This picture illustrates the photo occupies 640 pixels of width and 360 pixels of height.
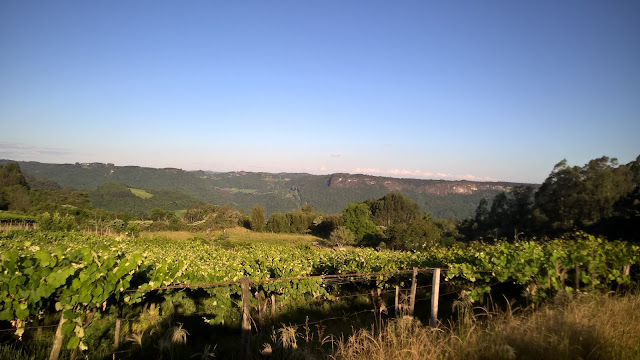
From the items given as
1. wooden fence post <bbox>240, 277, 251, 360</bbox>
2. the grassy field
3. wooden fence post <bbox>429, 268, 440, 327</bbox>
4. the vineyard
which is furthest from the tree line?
wooden fence post <bbox>240, 277, 251, 360</bbox>

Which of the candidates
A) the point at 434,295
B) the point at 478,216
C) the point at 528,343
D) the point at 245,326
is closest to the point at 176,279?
the point at 245,326

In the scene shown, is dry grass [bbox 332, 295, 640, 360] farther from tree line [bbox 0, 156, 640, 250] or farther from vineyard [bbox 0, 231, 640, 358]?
tree line [bbox 0, 156, 640, 250]

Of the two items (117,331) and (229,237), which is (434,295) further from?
(229,237)

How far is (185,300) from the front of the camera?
7.17m

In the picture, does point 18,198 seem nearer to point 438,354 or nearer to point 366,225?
point 366,225

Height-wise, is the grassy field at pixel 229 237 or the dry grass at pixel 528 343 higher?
the dry grass at pixel 528 343

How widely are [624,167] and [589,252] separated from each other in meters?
54.4

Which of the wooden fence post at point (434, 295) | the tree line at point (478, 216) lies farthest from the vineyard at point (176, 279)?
the tree line at point (478, 216)

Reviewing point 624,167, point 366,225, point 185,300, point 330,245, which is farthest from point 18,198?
point 624,167

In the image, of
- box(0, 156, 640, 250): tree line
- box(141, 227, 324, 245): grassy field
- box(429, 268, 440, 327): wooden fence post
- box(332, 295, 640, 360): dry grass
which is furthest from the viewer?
box(141, 227, 324, 245): grassy field

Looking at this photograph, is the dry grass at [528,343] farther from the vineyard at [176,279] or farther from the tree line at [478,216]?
the tree line at [478,216]

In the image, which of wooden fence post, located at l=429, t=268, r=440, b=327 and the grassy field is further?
the grassy field

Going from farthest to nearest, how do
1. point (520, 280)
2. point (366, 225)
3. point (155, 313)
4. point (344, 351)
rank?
point (366, 225) < point (155, 313) < point (520, 280) < point (344, 351)

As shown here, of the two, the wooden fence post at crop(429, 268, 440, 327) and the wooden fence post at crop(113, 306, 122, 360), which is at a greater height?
the wooden fence post at crop(429, 268, 440, 327)
